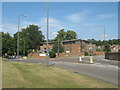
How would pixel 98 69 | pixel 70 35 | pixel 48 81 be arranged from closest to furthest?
pixel 48 81, pixel 98 69, pixel 70 35

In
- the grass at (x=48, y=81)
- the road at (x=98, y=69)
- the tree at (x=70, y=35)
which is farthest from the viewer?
the tree at (x=70, y=35)

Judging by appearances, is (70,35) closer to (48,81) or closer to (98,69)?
(98,69)

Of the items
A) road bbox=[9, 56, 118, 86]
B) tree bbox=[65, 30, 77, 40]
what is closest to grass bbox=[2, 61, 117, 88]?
road bbox=[9, 56, 118, 86]

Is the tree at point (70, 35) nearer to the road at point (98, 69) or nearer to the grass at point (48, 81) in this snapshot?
the road at point (98, 69)

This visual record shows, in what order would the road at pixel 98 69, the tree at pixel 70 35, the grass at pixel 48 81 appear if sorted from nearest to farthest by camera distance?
the grass at pixel 48 81 < the road at pixel 98 69 < the tree at pixel 70 35

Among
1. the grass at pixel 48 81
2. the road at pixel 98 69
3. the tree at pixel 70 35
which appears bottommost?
the road at pixel 98 69

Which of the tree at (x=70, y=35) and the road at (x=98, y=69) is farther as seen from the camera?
the tree at (x=70, y=35)

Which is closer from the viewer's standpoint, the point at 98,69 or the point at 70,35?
the point at 98,69

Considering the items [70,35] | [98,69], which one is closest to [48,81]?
[98,69]

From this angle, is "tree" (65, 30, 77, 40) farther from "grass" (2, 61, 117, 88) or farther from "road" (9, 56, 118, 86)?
"grass" (2, 61, 117, 88)

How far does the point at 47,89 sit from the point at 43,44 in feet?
378

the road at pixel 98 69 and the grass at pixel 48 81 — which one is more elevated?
the grass at pixel 48 81

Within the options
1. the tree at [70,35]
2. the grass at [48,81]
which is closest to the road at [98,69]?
the grass at [48,81]

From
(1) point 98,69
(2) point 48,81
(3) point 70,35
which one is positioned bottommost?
(1) point 98,69
